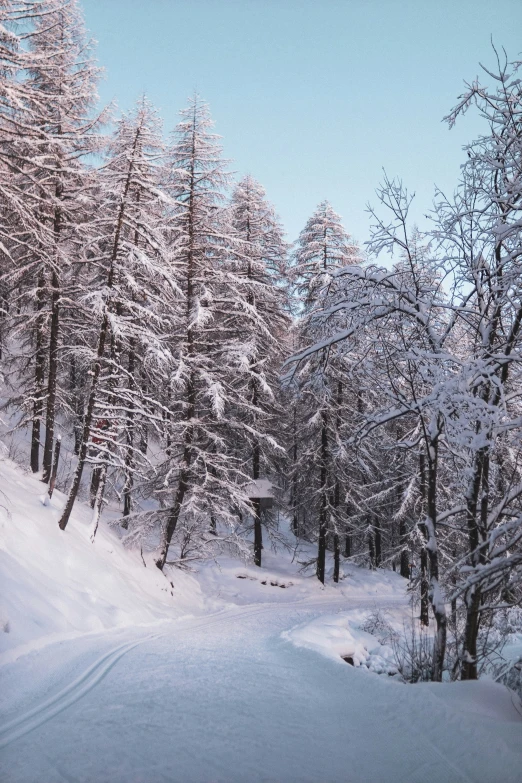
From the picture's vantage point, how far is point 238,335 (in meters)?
19.8

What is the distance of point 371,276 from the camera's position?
508cm

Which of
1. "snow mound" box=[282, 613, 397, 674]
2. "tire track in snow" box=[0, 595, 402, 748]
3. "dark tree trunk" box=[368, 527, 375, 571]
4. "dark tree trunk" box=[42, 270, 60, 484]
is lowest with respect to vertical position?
"dark tree trunk" box=[368, 527, 375, 571]

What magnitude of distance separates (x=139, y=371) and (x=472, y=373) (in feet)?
54.7

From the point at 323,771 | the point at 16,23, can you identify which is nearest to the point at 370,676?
the point at 323,771

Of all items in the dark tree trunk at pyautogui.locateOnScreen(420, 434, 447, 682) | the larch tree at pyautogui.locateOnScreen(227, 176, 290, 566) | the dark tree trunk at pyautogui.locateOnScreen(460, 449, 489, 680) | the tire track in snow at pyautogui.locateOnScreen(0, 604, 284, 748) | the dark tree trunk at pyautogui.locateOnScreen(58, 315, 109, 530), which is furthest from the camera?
the larch tree at pyautogui.locateOnScreen(227, 176, 290, 566)

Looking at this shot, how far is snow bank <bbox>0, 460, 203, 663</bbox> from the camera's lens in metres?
7.35

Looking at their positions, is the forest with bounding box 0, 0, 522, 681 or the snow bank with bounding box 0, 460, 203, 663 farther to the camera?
the snow bank with bounding box 0, 460, 203, 663

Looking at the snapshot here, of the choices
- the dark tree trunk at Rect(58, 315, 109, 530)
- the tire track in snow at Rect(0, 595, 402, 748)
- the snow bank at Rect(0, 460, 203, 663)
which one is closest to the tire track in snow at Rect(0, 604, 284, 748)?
the tire track in snow at Rect(0, 595, 402, 748)

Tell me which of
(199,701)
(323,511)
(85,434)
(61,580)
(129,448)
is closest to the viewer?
(199,701)

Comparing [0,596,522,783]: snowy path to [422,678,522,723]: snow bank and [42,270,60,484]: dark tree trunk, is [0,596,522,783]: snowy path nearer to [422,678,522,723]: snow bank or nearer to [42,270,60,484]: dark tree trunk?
[422,678,522,723]: snow bank

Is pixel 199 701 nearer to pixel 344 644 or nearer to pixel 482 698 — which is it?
pixel 482 698

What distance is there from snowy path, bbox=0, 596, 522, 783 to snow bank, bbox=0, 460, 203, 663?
1149 millimetres

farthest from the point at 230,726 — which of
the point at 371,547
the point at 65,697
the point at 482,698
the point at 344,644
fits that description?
the point at 371,547

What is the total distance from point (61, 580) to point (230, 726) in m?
6.90
